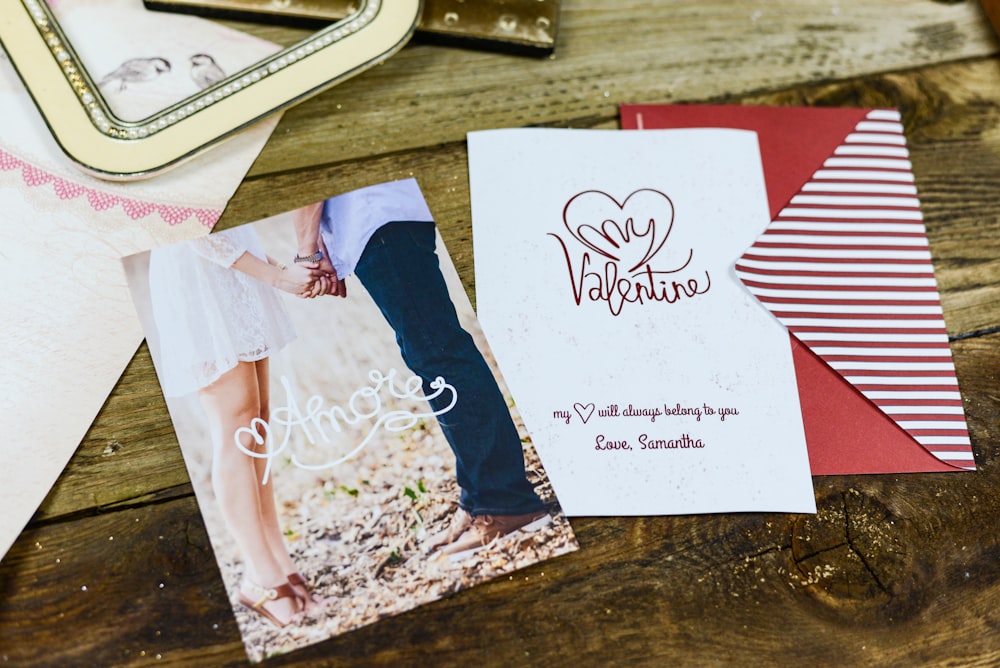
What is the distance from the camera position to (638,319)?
554 millimetres

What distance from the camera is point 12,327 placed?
508 millimetres

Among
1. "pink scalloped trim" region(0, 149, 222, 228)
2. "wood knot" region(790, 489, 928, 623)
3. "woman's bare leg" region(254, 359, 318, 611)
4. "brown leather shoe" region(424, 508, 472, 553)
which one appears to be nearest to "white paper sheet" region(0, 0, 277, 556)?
"pink scalloped trim" region(0, 149, 222, 228)

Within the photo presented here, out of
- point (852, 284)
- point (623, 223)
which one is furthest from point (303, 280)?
point (852, 284)

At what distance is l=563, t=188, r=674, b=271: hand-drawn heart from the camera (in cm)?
58

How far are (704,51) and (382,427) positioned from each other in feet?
1.43

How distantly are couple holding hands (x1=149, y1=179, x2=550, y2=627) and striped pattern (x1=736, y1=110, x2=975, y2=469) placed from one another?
230mm

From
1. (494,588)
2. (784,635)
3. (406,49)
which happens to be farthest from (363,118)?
(784,635)

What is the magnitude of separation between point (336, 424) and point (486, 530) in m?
0.12

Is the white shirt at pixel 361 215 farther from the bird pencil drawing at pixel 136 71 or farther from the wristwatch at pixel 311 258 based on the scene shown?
the bird pencil drawing at pixel 136 71

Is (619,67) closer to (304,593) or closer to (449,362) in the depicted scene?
(449,362)

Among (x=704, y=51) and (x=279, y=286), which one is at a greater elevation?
(x=704, y=51)

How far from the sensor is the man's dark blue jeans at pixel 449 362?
0.49 m

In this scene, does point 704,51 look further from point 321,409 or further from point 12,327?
point 12,327

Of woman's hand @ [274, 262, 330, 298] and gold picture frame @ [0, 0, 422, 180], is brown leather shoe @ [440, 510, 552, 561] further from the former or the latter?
gold picture frame @ [0, 0, 422, 180]
